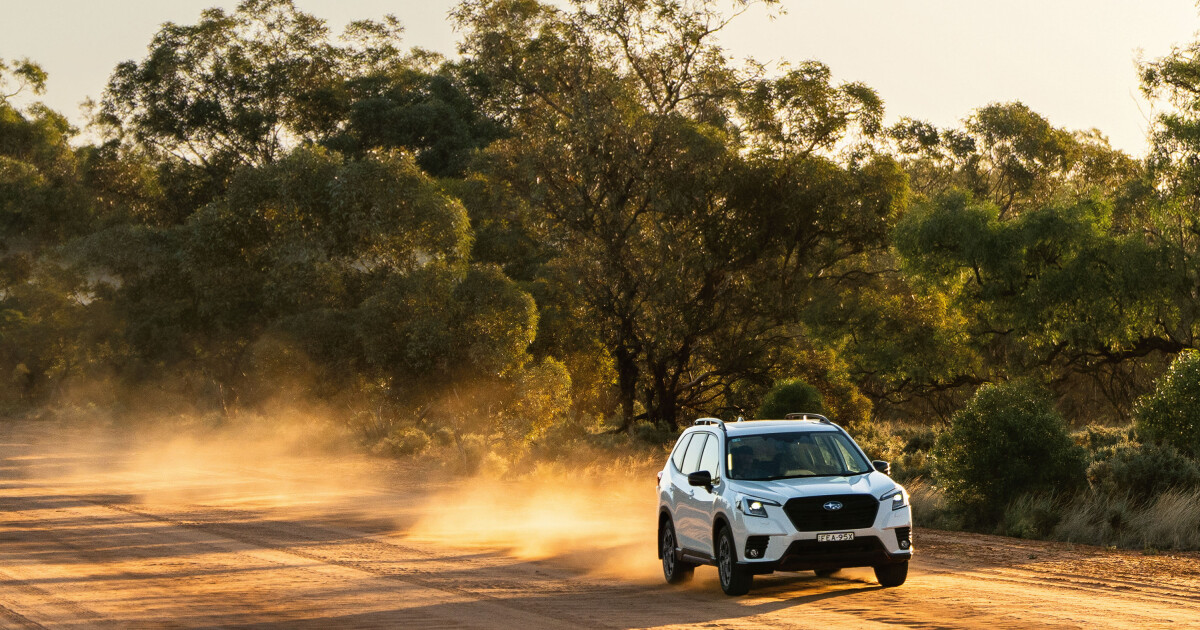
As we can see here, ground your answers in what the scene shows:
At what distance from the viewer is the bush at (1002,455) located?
19.9m

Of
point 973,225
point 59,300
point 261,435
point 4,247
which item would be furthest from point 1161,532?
point 4,247

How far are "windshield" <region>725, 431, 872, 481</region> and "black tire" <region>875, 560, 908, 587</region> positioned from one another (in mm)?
957

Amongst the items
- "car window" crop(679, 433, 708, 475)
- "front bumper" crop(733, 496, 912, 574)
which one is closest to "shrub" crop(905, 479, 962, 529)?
"car window" crop(679, 433, 708, 475)

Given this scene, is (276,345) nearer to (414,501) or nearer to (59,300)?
(414,501)

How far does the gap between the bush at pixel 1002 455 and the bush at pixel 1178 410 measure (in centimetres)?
173

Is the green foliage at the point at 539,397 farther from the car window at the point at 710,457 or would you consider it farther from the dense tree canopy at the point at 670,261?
the car window at the point at 710,457

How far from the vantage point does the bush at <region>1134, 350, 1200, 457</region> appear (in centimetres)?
2114

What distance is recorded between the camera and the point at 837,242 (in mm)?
33000

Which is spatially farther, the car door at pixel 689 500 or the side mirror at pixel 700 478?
the car door at pixel 689 500

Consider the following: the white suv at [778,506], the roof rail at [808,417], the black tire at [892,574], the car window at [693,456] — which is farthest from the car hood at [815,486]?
the car window at [693,456]

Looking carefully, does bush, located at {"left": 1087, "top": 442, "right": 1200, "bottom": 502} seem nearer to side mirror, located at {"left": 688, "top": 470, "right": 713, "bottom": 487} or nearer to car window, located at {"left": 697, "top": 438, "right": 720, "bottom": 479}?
car window, located at {"left": 697, "top": 438, "right": 720, "bottom": 479}

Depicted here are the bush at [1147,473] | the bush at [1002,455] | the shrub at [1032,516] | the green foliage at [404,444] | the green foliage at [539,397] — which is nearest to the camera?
the shrub at [1032,516]

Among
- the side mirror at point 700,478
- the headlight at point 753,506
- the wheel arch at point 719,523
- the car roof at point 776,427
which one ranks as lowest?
the wheel arch at point 719,523

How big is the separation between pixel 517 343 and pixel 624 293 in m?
4.47
